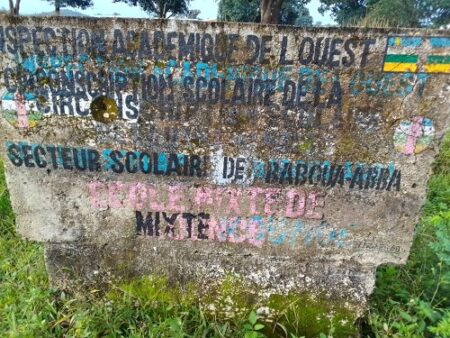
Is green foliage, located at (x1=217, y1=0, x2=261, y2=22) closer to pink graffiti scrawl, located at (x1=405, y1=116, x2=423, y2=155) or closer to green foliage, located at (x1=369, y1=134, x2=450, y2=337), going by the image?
green foliage, located at (x1=369, y1=134, x2=450, y2=337)

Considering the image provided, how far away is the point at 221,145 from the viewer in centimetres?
197

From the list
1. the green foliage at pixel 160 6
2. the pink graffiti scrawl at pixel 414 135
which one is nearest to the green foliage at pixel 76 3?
the green foliage at pixel 160 6

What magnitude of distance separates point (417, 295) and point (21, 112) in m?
2.63

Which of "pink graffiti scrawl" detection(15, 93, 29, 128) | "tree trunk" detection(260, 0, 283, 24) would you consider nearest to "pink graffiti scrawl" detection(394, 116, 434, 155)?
"pink graffiti scrawl" detection(15, 93, 29, 128)

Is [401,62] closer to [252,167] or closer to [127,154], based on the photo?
[252,167]

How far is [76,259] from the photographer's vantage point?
231cm

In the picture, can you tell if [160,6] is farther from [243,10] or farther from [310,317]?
[310,317]

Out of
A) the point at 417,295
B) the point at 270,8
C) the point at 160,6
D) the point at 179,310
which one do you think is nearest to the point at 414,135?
the point at 417,295

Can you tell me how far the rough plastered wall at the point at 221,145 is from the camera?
1.77 m

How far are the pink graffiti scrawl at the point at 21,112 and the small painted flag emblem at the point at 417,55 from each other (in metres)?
1.86

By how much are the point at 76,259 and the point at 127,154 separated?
820 mm

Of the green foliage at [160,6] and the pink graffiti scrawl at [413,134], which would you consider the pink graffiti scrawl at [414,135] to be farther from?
the green foliage at [160,6]

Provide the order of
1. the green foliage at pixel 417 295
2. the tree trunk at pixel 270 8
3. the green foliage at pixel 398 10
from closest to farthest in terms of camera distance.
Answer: the green foliage at pixel 417 295
the tree trunk at pixel 270 8
the green foliage at pixel 398 10

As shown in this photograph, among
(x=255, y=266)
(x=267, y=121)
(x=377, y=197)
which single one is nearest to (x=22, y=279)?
(x=255, y=266)
